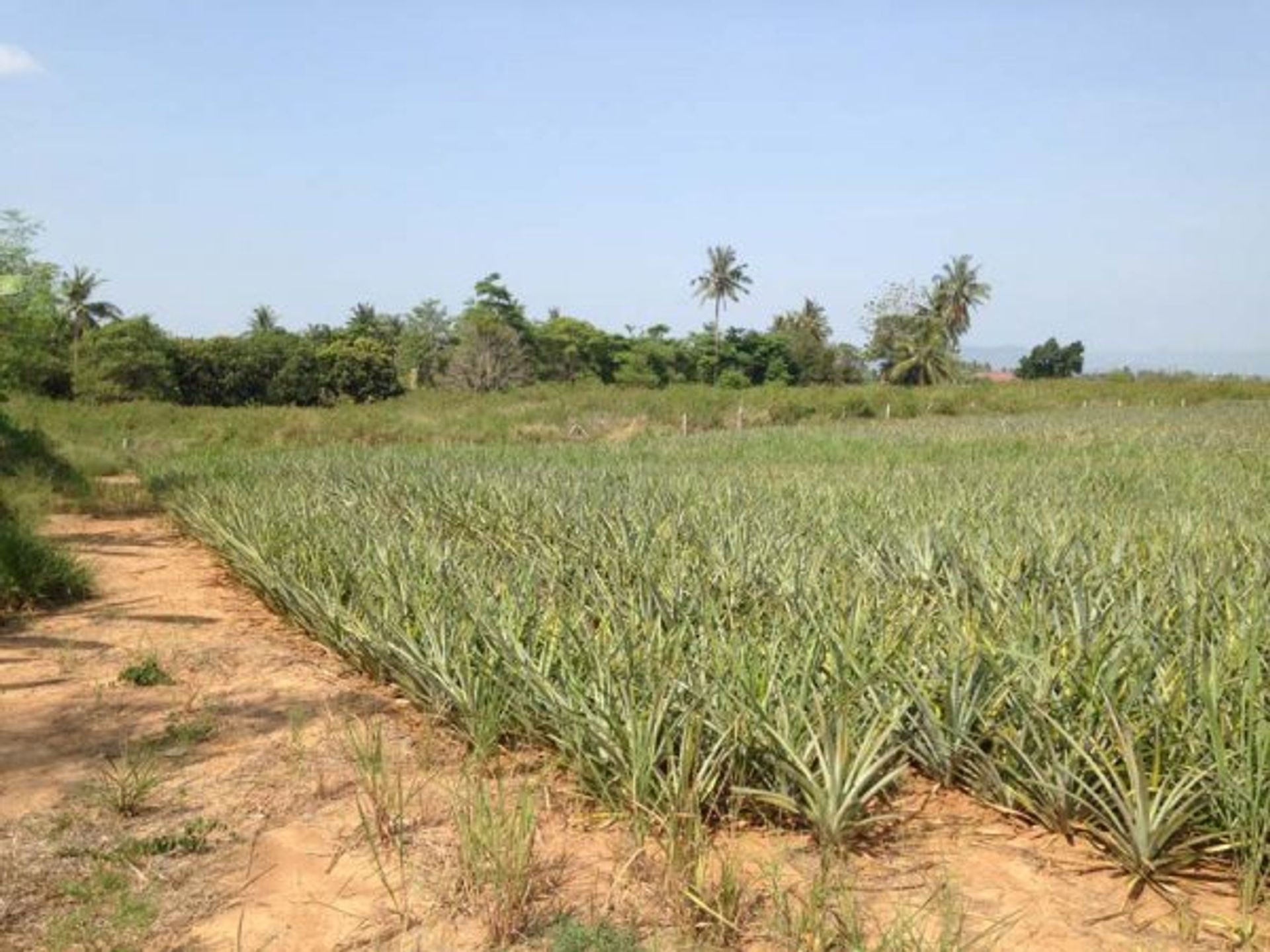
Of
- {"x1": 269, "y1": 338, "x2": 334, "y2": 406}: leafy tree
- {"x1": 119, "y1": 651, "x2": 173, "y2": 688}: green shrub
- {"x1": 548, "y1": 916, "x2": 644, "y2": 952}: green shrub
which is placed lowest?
{"x1": 119, "y1": 651, "x2": 173, "y2": 688}: green shrub

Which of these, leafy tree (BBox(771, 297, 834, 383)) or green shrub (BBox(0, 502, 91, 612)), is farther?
leafy tree (BBox(771, 297, 834, 383))

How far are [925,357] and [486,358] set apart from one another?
25.9 m

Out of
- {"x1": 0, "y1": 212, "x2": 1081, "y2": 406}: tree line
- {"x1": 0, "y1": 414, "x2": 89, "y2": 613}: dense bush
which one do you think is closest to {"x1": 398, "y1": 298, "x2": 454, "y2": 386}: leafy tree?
{"x1": 0, "y1": 212, "x2": 1081, "y2": 406}: tree line

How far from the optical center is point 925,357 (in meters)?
54.4

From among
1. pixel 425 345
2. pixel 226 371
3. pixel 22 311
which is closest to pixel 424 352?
pixel 425 345

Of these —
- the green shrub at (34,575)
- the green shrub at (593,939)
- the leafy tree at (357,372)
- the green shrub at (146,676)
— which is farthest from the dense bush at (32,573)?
the leafy tree at (357,372)

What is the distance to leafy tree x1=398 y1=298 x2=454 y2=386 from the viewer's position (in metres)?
49.9

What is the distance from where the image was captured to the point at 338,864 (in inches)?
114

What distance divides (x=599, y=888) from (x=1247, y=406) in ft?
116

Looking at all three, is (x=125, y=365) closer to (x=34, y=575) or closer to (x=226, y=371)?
(x=226, y=371)

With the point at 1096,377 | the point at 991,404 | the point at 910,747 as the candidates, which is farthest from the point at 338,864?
the point at 1096,377

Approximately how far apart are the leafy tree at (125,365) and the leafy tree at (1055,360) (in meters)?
67.0

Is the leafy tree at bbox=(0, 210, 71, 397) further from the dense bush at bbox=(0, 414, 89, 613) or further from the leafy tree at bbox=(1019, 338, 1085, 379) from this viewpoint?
the leafy tree at bbox=(1019, 338, 1085, 379)

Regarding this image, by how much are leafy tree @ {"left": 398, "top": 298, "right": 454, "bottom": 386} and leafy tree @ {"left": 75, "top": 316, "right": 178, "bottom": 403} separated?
46.7 ft
